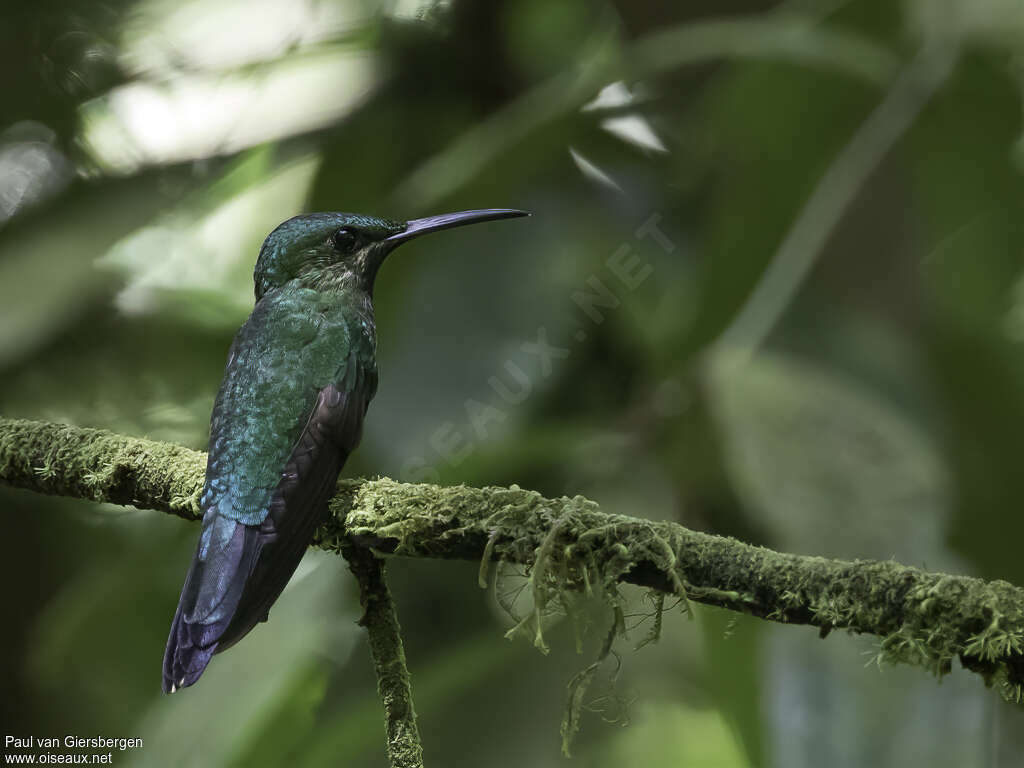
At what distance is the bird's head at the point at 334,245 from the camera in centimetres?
224

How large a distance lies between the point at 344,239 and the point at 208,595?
0.98m

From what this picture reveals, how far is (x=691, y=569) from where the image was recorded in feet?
3.85

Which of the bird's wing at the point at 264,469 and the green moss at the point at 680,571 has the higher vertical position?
the bird's wing at the point at 264,469

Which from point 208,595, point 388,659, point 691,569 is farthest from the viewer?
point 208,595

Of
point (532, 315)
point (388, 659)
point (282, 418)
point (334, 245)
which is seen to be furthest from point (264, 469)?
point (532, 315)

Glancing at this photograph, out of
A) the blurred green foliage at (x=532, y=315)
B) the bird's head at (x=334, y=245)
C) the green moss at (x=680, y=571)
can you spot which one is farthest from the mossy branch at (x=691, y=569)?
the blurred green foliage at (x=532, y=315)

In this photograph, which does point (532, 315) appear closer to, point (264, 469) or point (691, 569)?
point (264, 469)

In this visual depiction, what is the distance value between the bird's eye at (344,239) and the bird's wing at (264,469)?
275 mm

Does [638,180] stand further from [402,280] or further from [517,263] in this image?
[402,280]

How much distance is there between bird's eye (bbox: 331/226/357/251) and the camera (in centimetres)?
226

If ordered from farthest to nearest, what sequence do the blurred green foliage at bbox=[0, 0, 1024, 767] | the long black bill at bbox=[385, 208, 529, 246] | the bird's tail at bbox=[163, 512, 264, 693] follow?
1. the blurred green foliage at bbox=[0, 0, 1024, 767]
2. the long black bill at bbox=[385, 208, 529, 246]
3. the bird's tail at bbox=[163, 512, 264, 693]

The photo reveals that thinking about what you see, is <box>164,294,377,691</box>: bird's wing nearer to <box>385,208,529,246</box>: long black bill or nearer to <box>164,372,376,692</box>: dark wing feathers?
<box>164,372,376,692</box>: dark wing feathers

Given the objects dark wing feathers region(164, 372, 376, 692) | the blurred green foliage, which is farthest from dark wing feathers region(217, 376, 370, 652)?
the blurred green foliage

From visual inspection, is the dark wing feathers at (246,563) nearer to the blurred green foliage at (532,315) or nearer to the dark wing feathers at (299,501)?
the dark wing feathers at (299,501)
